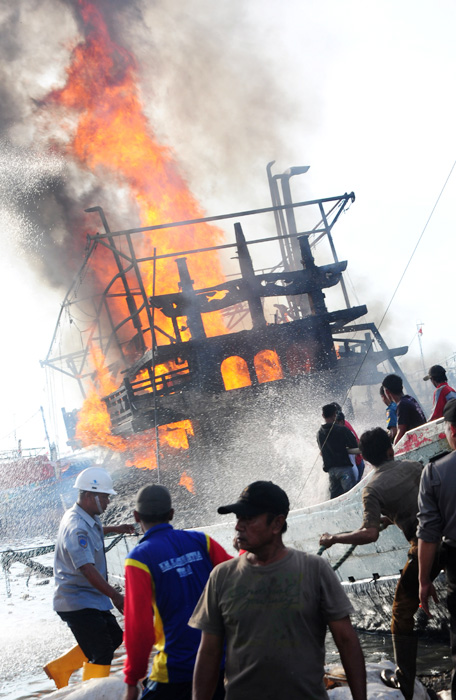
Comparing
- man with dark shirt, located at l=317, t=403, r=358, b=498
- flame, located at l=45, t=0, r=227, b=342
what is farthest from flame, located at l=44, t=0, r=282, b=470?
man with dark shirt, located at l=317, t=403, r=358, b=498

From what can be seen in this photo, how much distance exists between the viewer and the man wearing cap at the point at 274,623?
233 cm

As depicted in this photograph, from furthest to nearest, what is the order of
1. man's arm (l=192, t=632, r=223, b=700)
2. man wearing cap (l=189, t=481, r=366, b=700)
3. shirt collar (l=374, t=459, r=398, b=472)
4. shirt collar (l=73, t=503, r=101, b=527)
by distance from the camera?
shirt collar (l=73, t=503, r=101, b=527) → shirt collar (l=374, t=459, r=398, b=472) → man's arm (l=192, t=632, r=223, b=700) → man wearing cap (l=189, t=481, r=366, b=700)

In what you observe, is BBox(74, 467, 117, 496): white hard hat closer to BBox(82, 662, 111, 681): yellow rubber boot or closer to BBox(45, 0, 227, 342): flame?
BBox(82, 662, 111, 681): yellow rubber boot

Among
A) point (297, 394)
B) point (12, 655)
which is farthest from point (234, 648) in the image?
point (297, 394)

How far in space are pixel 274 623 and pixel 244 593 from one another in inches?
6.1

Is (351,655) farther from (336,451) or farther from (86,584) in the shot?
(336,451)

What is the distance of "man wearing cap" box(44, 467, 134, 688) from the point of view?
4451mm

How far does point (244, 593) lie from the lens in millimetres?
2395

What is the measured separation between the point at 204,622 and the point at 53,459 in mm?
46675

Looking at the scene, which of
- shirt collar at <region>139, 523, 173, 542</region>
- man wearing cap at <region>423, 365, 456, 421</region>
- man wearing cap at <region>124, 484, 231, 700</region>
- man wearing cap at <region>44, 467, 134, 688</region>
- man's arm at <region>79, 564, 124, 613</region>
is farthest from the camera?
man wearing cap at <region>423, 365, 456, 421</region>

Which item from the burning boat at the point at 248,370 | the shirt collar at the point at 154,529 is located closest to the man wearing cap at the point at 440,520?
the shirt collar at the point at 154,529

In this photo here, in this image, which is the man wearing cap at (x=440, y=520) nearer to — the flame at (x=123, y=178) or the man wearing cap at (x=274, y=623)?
the man wearing cap at (x=274, y=623)

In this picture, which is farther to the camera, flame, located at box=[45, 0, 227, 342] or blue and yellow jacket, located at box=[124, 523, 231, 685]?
flame, located at box=[45, 0, 227, 342]

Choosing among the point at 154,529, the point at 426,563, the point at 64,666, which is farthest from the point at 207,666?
the point at 64,666
